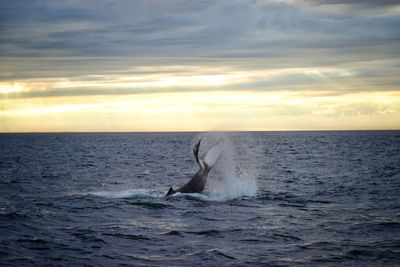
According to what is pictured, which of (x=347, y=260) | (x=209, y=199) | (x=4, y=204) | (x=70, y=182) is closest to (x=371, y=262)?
(x=347, y=260)

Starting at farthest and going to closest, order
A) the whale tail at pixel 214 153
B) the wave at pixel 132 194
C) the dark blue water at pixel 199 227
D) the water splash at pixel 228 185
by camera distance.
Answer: the wave at pixel 132 194 → the water splash at pixel 228 185 → the whale tail at pixel 214 153 → the dark blue water at pixel 199 227

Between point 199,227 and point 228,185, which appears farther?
point 228,185

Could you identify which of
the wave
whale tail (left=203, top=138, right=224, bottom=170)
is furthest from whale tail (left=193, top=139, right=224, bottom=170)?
the wave

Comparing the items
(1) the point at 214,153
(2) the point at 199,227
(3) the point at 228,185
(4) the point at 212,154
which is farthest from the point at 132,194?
(2) the point at 199,227

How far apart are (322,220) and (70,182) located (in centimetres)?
2274

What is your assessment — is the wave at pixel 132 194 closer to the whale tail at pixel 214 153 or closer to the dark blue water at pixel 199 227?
the dark blue water at pixel 199 227

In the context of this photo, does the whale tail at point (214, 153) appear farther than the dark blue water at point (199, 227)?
Yes

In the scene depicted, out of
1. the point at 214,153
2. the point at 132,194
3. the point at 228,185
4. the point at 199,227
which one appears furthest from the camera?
the point at 228,185

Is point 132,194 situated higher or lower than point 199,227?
higher

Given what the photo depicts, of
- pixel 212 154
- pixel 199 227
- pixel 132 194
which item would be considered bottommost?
pixel 199 227

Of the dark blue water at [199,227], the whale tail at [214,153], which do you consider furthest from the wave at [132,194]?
the whale tail at [214,153]

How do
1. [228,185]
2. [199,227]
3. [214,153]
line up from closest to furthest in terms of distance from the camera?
[199,227] → [214,153] → [228,185]

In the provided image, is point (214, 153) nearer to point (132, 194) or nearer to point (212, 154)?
point (212, 154)

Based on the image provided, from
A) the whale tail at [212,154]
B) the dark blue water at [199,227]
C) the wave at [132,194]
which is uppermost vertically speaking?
the whale tail at [212,154]
